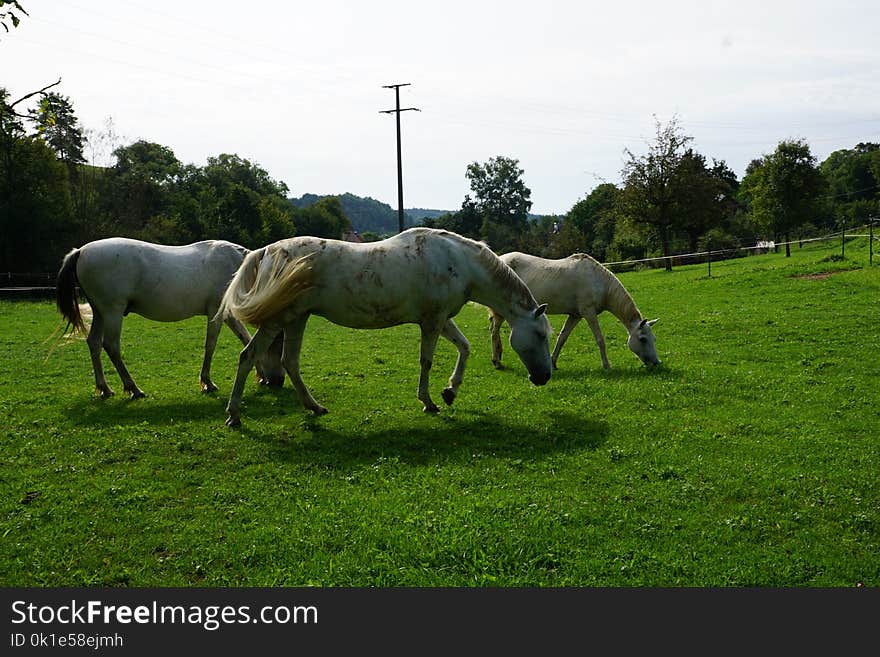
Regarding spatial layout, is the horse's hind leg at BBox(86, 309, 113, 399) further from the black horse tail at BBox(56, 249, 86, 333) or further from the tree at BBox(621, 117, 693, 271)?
the tree at BBox(621, 117, 693, 271)

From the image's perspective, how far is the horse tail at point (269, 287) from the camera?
725 centimetres

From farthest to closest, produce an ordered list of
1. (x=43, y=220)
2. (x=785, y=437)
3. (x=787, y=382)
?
(x=43, y=220) < (x=787, y=382) < (x=785, y=437)

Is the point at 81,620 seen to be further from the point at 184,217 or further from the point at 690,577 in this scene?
the point at 184,217

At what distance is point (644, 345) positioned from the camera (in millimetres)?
11039

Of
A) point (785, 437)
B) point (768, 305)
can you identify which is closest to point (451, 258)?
point (785, 437)

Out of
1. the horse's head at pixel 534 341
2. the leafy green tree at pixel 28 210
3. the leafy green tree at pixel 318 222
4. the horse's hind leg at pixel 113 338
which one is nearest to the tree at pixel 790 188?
the horse's head at pixel 534 341

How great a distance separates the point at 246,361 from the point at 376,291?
5.76ft

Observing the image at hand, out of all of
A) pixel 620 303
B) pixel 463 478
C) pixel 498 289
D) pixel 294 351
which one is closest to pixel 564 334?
pixel 620 303

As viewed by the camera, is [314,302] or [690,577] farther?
[314,302]

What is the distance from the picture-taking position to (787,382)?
30.8 feet

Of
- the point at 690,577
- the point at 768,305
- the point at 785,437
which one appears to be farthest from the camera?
the point at 768,305

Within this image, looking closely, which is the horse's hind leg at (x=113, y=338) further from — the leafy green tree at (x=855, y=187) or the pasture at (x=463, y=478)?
the leafy green tree at (x=855, y=187)

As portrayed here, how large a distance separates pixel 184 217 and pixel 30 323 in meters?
34.0

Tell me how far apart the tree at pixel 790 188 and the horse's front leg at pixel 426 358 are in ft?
112
